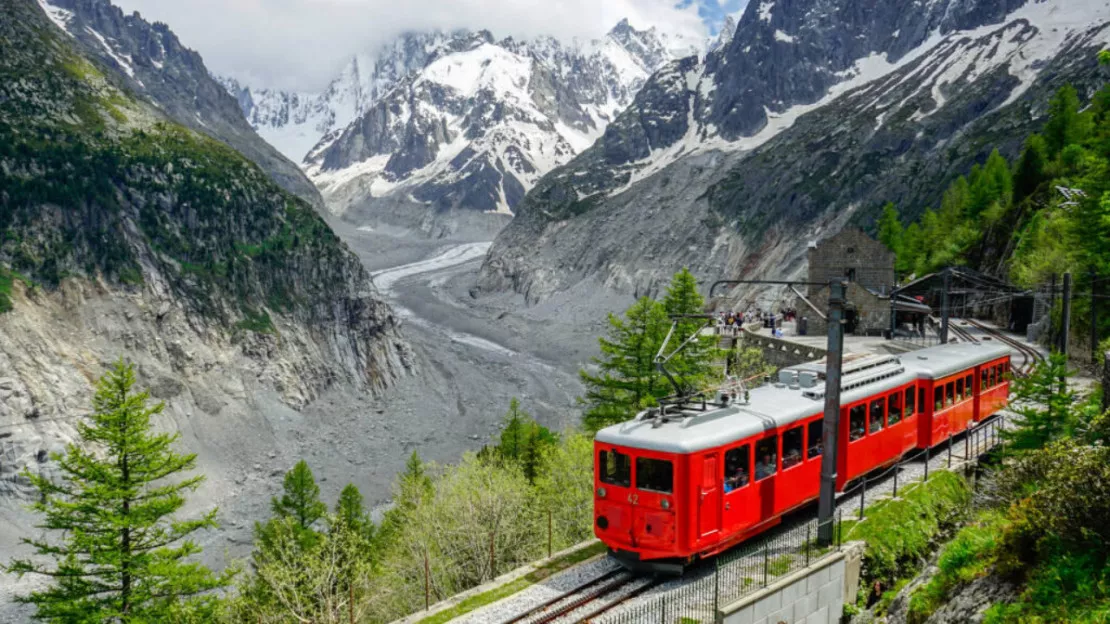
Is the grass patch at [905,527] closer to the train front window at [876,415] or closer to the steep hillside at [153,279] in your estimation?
the train front window at [876,415]

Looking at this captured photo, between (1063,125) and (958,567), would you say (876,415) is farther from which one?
(1063,125)

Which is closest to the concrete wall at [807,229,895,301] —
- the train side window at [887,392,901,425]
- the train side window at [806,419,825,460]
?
the train side window at [887,392,901,425]

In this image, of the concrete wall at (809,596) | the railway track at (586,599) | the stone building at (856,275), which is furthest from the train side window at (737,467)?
the stone building at (856,275)

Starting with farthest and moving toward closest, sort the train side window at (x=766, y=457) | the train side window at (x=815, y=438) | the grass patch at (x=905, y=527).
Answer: the train side window at (x=815, y=438) → the grass patch at (x=905, y=527) → the train side window at (x=766, y=457)

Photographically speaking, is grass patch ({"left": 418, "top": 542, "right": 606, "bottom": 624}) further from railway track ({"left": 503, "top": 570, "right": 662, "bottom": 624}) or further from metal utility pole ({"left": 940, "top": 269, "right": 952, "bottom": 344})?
metal utility pole ({"left": 940, "top": 269, "right": 952, "bottom": 344})

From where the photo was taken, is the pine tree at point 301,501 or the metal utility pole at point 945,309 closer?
the metal utility pole at point 945,309

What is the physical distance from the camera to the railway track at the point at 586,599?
14.7 m

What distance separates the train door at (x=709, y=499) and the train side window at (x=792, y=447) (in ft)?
8.71

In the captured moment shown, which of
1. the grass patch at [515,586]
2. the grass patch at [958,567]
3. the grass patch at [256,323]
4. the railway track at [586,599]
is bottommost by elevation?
the grass patch at [256,323]

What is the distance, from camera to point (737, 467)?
52.6 feet

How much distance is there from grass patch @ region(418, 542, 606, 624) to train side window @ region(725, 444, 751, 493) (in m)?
4.09

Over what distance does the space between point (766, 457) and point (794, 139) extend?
13486cm

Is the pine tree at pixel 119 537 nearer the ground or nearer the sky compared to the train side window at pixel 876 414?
nearer the ground

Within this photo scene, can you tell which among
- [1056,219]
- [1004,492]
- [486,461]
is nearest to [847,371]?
[1004,492]
